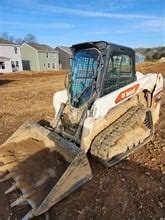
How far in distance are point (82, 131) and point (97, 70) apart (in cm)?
111

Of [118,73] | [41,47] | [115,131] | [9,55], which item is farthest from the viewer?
[41,47]

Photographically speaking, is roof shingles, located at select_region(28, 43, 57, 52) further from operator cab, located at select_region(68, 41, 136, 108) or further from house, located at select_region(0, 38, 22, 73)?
operator cab, located at select_region(68, 41, 136, 108)

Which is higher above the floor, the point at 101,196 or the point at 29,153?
the point at 29,153

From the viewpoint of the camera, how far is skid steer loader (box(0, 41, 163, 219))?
348 cm

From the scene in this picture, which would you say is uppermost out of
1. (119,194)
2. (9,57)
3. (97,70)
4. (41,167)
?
(9,57)

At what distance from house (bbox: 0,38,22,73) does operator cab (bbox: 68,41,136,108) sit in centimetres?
3331

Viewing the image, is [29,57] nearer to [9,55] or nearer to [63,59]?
[9,55]

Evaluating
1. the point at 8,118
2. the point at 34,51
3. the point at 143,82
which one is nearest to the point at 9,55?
the point at 34,51

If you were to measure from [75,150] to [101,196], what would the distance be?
0.80m

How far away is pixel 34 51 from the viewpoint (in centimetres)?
4291

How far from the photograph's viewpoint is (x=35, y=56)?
43156 mm

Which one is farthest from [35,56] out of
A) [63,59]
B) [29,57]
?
[63,59]

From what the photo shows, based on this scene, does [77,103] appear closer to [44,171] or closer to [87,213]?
[44,171]

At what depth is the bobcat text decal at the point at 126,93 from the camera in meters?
4.24
